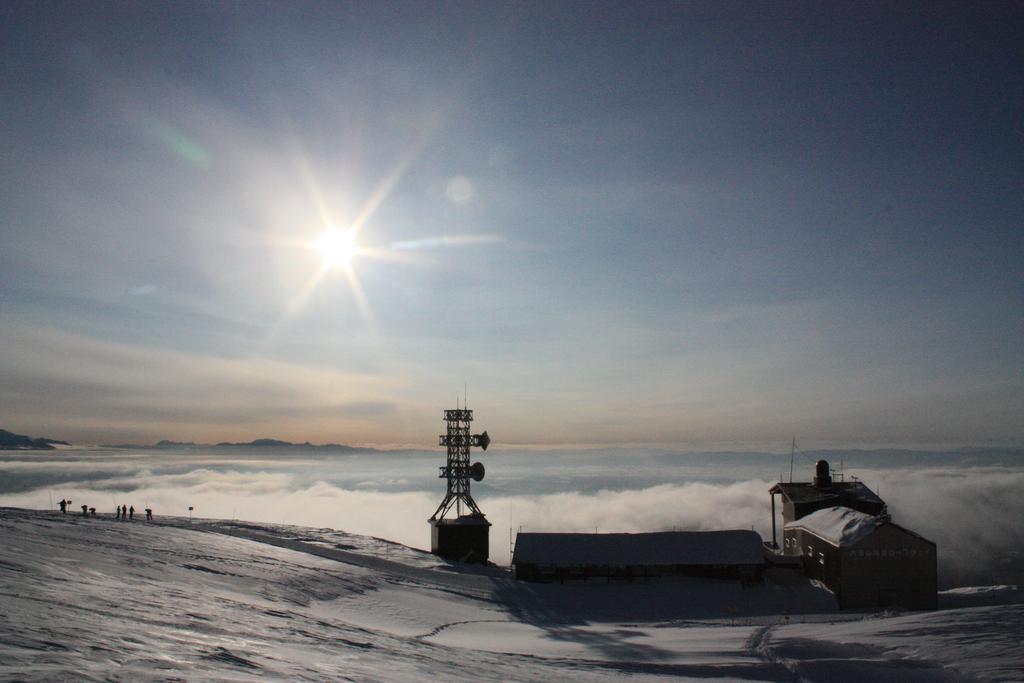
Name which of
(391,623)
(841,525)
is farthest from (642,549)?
(391,623)

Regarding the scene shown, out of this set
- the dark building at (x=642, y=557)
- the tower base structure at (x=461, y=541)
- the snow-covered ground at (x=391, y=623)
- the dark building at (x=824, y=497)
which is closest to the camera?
the snow-covered ground at (x=391, y=623)

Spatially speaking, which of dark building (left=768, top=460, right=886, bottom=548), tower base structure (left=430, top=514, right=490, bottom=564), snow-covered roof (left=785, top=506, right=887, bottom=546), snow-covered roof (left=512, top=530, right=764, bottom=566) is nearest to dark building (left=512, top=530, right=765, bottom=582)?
snow-covered roof (left=512, top=530, right=764, bottom=566)

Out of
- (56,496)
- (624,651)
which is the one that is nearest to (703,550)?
(624,651)

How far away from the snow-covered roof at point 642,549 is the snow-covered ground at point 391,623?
1818 mm

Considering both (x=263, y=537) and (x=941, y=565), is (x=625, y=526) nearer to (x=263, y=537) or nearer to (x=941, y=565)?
(x=941, y=565)

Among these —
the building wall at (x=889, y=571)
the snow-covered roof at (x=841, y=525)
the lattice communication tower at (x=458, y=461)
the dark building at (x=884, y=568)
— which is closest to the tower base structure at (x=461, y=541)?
the lattice communication tower at (x=458, y=461)

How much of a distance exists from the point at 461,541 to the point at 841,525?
25.1 m

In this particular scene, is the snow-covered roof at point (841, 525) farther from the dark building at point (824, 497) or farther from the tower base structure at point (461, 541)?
the tower base structure at point (461, 541)

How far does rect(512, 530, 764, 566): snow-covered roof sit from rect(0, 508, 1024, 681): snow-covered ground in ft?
5.97

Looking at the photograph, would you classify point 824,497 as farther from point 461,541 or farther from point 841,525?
point 461,541

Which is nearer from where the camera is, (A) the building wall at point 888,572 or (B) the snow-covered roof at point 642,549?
(A) the building wall at point 888,572

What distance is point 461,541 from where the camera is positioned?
154ft

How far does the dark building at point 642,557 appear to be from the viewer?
131 feet

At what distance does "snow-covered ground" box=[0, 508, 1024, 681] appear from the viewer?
1212cm
